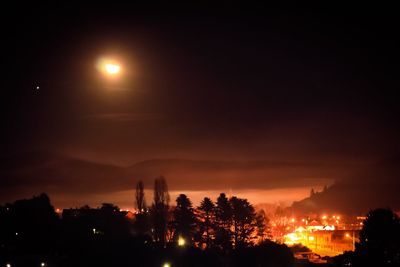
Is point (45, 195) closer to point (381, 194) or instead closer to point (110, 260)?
point (110, 260)

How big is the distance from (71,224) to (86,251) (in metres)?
6.55

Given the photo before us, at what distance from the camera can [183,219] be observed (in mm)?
31219

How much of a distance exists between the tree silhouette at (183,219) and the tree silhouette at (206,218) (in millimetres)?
836

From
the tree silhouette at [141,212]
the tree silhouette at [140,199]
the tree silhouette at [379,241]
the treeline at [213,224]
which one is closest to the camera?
the tree silhouette at [379,241]

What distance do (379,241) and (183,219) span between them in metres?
14.7

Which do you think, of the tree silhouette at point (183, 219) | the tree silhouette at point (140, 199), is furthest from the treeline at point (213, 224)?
the tree silhouette at point (140, 199)

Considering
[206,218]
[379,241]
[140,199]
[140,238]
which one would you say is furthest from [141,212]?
[379,241]

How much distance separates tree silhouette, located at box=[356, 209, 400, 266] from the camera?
2150 cm

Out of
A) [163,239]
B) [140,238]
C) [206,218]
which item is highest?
[206,218]

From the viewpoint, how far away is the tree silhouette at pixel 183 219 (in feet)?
102

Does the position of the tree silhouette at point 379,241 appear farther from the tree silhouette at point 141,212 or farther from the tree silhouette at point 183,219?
the tree silhouette at point 141,212

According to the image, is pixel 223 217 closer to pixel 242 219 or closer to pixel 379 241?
pixel 242 219

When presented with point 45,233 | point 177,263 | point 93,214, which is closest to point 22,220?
point 45,233

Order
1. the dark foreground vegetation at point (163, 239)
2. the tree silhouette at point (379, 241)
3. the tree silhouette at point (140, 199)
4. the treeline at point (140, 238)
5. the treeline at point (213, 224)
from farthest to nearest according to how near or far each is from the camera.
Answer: the tree silhouette at point (140, 199) → the treeline at point (213, 224) → the treeline at point (140, 238) → the dark foreground vegetation at point (163, 239) → the tree silhouette at point (379, 241)
